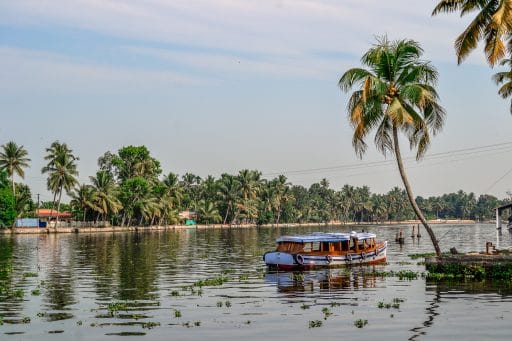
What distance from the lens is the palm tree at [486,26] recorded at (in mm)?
28031

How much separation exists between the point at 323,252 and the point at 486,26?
863 inches

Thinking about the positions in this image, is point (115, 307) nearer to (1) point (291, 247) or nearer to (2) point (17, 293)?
(2) point (17, 293)

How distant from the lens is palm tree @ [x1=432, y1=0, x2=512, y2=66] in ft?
92.0

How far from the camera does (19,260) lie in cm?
5959

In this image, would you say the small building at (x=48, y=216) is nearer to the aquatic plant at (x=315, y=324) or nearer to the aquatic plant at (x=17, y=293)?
the aquatic plant at (x=17, y=293)

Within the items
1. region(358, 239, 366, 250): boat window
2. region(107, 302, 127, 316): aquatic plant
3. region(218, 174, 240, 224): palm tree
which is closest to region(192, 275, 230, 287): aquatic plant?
region(107, 302, 127, 316): aquatic plant

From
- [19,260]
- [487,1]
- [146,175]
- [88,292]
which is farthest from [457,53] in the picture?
[146,175]

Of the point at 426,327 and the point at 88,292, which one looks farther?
the point at 88,292

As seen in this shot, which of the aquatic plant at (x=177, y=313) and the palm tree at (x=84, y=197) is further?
the palm tree at (x=84, y=197)

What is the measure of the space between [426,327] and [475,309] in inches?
174

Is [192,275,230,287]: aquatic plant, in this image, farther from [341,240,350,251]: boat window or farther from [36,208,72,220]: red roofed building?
[36,208,72,220]: red roofed building

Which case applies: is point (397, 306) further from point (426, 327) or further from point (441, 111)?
point (441, 111)

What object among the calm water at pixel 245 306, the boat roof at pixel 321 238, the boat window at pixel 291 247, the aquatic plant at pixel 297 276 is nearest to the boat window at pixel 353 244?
the boat roof at pixel 321 238

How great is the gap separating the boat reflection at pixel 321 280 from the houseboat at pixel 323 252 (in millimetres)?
920
